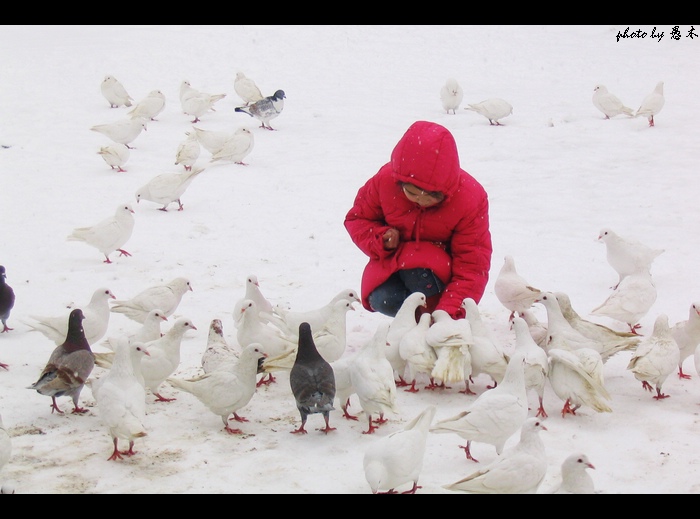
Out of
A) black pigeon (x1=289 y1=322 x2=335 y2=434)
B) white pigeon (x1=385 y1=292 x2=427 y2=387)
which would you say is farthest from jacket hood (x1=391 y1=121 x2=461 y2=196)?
black pigeon (x1=289 y1=322 x2=335 y2=434)

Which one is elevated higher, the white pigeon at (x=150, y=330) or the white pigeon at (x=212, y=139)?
the white pigeon at (x=212, y=139)

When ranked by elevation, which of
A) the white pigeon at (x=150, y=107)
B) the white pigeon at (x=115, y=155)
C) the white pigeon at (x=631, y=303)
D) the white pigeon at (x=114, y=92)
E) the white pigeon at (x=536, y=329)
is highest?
the white pigeon at (x=114, y=92)

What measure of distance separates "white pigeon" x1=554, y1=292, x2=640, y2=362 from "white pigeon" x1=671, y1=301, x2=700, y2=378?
1.04ft

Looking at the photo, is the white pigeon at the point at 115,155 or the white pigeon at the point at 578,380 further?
the white pigeon at the point at 115,155

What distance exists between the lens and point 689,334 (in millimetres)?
5316

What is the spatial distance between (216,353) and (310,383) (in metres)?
0.90

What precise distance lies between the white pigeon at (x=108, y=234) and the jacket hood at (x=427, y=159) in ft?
10.0

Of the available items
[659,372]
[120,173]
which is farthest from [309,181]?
[659,372]

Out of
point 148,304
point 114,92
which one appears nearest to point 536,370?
point 148,304

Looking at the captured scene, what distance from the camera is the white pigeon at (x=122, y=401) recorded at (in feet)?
13.5

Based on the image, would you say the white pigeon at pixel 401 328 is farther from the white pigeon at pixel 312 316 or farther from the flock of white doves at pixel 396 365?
the white pigeon at pixel 312 316

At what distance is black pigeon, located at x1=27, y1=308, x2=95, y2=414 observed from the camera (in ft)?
14.7

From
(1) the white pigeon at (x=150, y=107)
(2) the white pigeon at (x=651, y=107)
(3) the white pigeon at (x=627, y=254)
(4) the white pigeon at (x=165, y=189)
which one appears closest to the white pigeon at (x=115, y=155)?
(4) the white pigeon at (x=165, y=189)

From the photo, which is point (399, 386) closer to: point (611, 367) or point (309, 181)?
point (611, 367)
